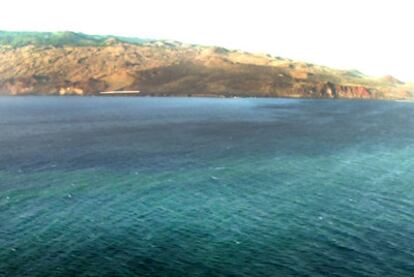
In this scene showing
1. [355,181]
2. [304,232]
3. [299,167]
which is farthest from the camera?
[299,167]

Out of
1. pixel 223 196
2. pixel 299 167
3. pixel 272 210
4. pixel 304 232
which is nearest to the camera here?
pixel 304 232

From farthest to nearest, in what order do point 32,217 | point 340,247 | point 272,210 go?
1. point 272,210
2. point 32,217
3. point 340,247

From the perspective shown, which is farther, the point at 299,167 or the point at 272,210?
the point at 299,167

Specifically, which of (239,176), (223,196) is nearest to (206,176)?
(239,176)

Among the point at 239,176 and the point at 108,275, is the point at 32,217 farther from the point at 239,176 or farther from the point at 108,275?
the point at 239,176

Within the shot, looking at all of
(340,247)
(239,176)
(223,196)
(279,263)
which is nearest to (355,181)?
(239,176)

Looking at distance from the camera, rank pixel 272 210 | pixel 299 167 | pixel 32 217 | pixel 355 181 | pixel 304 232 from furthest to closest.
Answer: pixel 299 167 < pixel 355 181 < pixel 272 210 < pixel 32 217 < pixel 304 232

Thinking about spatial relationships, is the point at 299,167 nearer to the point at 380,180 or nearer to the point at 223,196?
the point at 380,180

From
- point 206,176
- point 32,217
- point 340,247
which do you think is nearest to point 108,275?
point 32,217

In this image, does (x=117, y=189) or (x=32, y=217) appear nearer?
(x=32, y=217)
